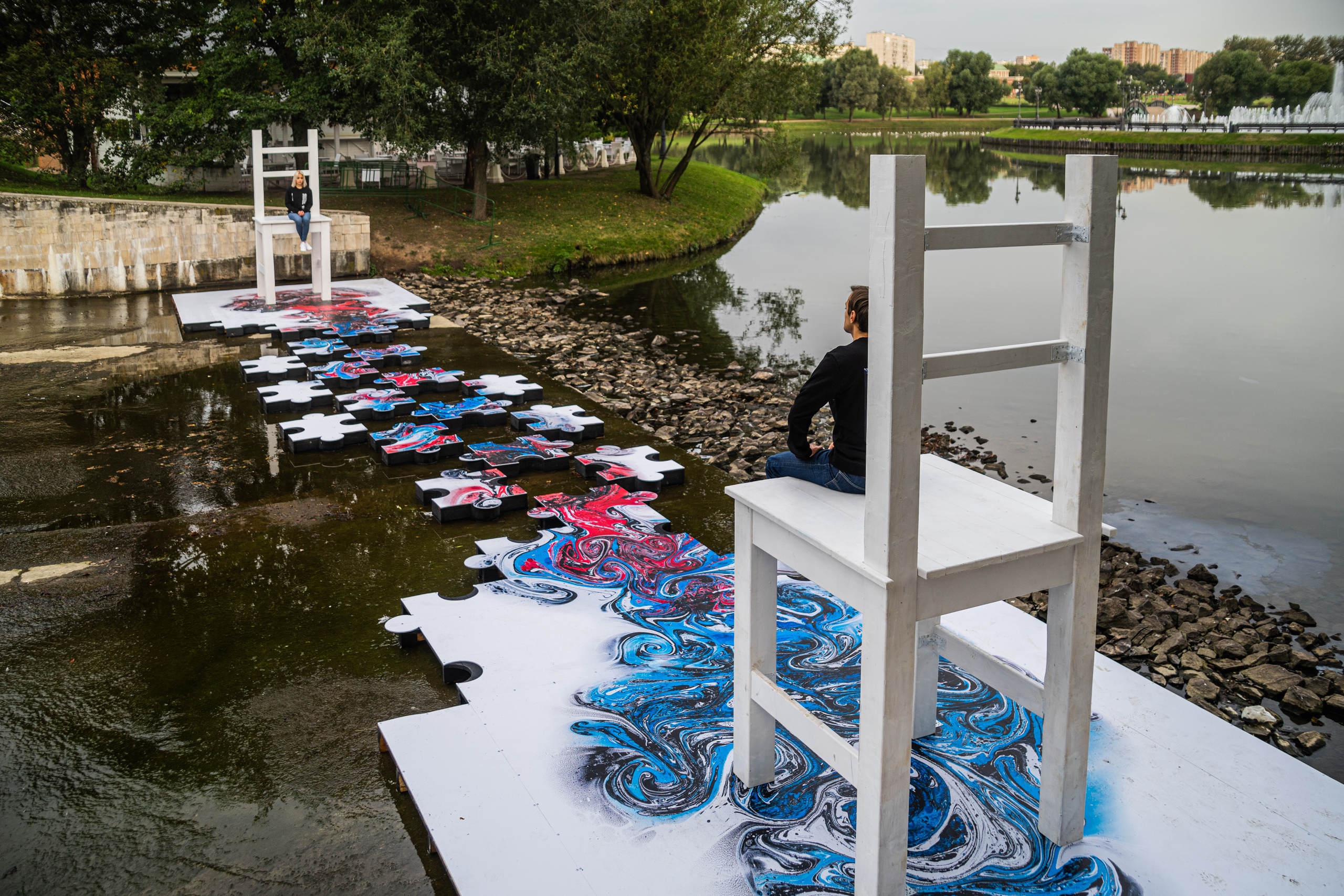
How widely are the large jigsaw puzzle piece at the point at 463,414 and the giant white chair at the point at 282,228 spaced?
5.74 m

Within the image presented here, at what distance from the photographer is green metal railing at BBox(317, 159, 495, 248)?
87.8 feet

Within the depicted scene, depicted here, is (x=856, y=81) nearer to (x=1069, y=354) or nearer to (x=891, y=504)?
(x=1069, y=354)

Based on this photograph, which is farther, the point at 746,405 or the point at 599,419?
the point at 746,405

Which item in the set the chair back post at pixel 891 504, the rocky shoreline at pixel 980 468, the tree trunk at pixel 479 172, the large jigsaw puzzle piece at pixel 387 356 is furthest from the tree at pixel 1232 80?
the chair back post at pixel 891 504

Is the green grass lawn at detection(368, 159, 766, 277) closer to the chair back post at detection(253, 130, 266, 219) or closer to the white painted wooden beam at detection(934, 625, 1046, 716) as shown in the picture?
the chair back post at detection(253, 130, 266, 219)

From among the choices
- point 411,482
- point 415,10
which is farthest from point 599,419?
point 415,10

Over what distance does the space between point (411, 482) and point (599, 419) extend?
2.16 meters

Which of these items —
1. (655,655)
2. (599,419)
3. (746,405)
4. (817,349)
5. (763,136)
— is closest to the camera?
(655,655)

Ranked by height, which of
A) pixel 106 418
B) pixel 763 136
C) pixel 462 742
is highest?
pixel 763 136

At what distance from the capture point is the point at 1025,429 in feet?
42.1

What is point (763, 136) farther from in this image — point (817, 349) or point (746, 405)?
point (746, 405)

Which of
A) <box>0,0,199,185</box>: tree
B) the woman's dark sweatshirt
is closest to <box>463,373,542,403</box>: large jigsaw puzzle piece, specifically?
the woman's dark sweatshirt

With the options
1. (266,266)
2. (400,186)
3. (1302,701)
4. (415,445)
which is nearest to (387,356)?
(415,445)

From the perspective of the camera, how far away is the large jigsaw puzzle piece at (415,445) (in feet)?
29.7
